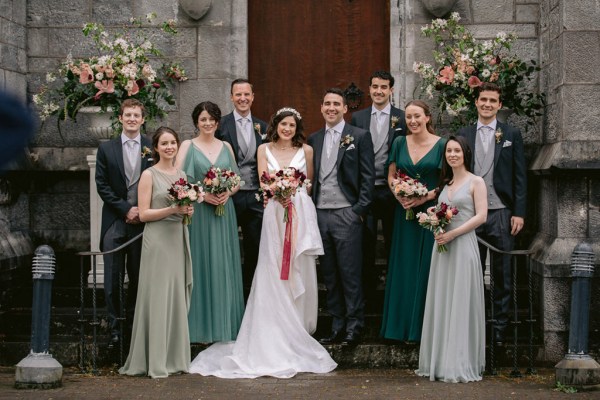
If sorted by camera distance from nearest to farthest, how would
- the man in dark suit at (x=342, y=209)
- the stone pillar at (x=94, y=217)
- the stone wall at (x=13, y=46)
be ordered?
1. the man in dark suit at (x=342, y=209)
2. the stone pillar at (x=94, y=217)
3. the stone wall at (x=13, y=46)

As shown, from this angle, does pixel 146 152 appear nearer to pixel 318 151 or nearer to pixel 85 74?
pixel 85 74

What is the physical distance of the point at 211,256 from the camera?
27.0ft

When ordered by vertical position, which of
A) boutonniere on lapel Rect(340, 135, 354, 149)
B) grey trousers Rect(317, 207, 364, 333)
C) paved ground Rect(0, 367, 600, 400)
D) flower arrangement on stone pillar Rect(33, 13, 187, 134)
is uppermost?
flower arrangement on stone pillar Rect(33, 13, 187, 134)

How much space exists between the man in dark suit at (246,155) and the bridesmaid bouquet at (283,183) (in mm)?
472

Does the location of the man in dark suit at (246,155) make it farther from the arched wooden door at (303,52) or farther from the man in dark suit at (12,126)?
the man in dark suit at (12,126)

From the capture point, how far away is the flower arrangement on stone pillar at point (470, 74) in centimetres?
891

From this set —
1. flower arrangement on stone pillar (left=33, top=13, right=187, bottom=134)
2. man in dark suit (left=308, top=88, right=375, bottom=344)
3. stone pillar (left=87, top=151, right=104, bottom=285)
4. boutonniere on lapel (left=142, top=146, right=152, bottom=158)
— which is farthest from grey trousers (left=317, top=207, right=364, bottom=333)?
stone pillar (left=87, top=151, right=104, bottom=285)

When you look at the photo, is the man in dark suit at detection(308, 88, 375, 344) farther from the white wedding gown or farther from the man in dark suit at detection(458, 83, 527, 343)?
the man in dark suit at detection(458, 83, 527, 343)

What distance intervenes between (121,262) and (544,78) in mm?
4519

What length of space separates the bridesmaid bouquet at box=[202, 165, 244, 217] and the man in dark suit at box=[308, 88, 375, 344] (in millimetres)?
769

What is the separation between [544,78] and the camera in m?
9.59

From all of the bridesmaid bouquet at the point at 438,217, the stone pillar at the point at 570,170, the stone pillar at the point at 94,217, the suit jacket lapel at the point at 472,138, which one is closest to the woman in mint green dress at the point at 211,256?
the stone pillar at the point at 94,217

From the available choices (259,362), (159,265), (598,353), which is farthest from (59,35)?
(598,353)

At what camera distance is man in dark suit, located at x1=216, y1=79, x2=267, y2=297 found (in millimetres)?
8578
